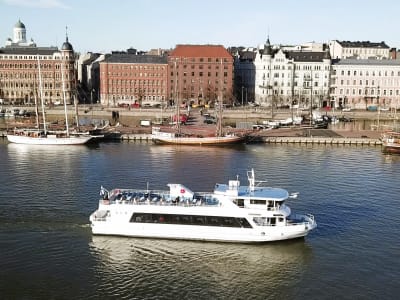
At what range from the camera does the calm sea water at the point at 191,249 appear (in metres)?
34.0

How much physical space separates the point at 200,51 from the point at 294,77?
29850mm

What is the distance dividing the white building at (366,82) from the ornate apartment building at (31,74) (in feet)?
268

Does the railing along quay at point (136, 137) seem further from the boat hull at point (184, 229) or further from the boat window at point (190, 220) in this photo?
the boat window at point (190, 220)

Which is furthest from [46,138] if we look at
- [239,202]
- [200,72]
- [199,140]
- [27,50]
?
[27,50]

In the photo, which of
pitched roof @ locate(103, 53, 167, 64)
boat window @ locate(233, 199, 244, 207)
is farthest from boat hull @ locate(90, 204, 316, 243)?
pitched roof @ locate(103, 53, 167, 64)

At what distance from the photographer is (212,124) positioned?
371 ft

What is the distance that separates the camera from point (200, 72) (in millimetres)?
153250

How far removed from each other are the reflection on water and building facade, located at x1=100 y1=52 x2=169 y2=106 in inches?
4529

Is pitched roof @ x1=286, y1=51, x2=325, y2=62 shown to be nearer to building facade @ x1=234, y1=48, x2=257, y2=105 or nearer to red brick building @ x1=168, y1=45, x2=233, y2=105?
building facade @ x1=234, y1=48, x2=257, y2=105

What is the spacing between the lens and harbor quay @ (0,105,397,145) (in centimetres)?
9488

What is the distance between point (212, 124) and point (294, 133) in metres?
19.9

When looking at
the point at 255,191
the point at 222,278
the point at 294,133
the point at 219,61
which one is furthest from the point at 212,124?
the point at 222,278

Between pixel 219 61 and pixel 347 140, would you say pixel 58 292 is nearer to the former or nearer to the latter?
pixel 347 140

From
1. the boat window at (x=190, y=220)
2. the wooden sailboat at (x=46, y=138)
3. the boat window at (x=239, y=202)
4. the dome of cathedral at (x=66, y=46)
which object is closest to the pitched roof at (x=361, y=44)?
the dome of cathedral at (x=66, y=46)
